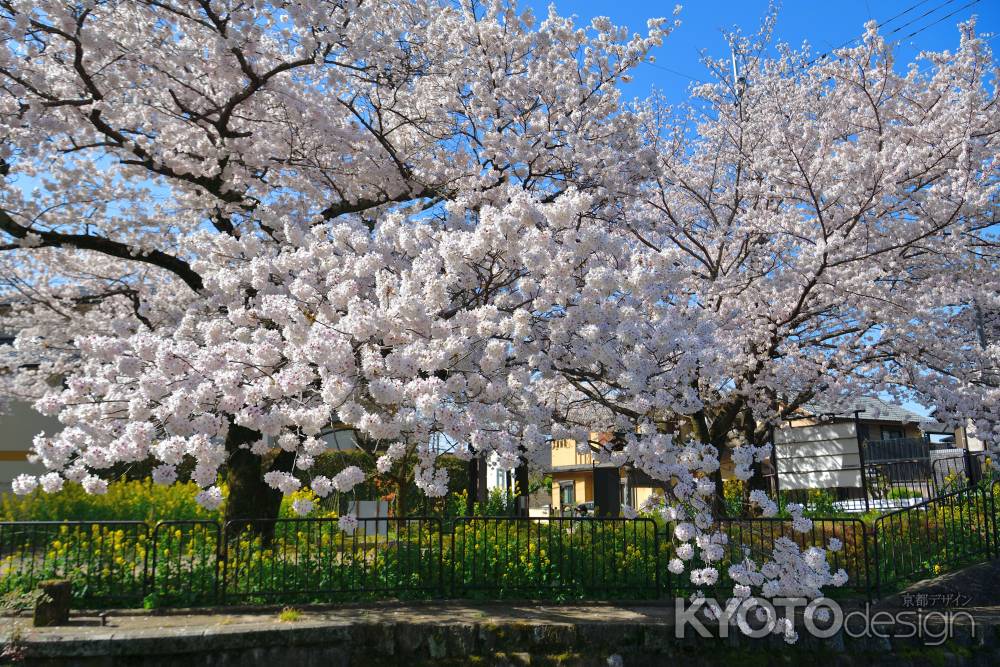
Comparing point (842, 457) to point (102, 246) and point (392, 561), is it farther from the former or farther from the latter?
point (102, 246)

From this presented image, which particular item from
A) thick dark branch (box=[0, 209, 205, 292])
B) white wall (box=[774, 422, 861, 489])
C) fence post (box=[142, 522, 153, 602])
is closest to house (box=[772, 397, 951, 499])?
white wall (box=[774, 422, 861, 489])

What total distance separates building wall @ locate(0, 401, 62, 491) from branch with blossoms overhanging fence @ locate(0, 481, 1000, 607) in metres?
12.0

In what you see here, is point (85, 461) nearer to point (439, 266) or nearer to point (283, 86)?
point (439, 266)

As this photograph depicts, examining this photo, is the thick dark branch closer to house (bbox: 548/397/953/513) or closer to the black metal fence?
the black metal fence

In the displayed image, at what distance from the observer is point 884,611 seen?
8.44 metres

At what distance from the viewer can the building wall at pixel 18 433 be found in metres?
18.4

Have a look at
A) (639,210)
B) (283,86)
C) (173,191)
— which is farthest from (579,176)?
(173,191)

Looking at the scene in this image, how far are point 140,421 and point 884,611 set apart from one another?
833cm

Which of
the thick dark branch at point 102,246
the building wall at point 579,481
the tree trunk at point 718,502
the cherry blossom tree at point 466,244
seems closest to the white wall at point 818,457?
the cherry blossom tree at point 466,244

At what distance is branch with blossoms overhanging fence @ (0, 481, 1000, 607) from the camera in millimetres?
7957

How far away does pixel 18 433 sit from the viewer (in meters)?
18.6

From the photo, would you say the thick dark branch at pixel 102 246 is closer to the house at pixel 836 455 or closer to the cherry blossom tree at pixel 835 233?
the cherry blossom tree at pixel 835 233

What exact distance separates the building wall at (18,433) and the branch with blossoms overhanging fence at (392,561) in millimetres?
12022

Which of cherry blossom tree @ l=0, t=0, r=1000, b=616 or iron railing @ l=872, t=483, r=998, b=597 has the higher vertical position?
cherry blossom tree @ l=0, t=0, r=1000, b=616
